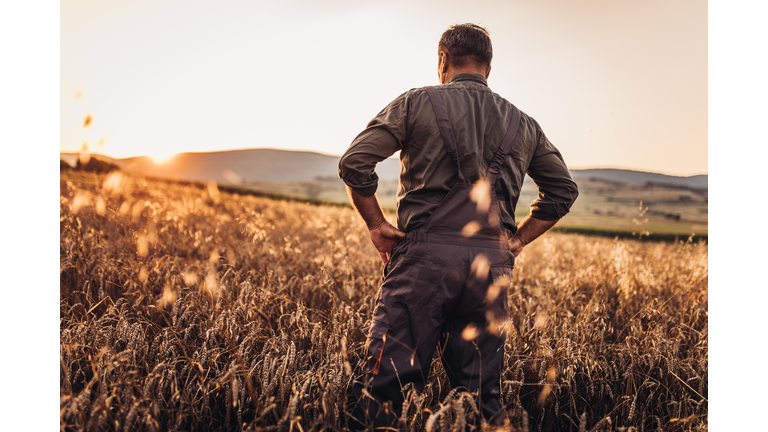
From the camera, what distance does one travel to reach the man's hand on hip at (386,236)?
1.94 meters

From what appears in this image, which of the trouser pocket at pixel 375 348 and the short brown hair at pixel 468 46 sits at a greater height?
the short brown hair at pixel 468 46

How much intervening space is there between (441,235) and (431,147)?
0.47m

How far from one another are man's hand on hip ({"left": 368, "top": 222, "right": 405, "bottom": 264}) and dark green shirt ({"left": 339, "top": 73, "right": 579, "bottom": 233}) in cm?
5

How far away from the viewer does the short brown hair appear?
2025 millimetres

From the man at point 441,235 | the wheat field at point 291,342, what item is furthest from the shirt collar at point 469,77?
the wheat field at point 291,342

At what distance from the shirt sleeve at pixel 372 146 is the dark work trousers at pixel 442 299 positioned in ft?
0.69

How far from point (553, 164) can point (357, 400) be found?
1.80 metres

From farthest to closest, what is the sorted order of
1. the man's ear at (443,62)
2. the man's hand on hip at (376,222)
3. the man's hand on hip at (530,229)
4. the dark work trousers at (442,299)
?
1. the man's hand on hip at (530,229)
2. the man's ear at (443,62)
3. the man's hand on hip at (376,222)
4. the dark work trousers at (442,299)

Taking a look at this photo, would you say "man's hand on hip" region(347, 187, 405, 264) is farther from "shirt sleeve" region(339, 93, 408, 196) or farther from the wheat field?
the wheat field

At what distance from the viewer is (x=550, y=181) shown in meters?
2.21

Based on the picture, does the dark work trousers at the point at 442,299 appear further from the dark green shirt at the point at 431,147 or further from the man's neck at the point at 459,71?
the man's neck at the point at 459,71

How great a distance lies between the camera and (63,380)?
199cm

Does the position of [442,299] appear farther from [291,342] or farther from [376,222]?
[291,342]
